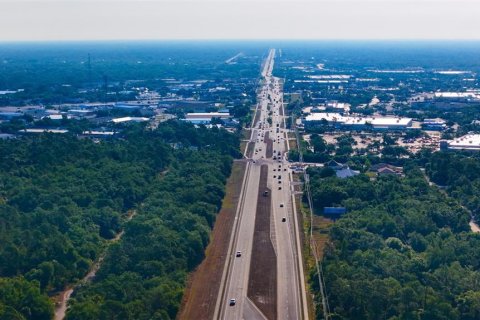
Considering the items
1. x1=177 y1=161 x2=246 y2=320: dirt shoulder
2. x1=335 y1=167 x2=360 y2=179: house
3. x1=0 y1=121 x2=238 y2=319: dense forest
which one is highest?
x1=0 y1=121 x2=238 y2=319: dense forest

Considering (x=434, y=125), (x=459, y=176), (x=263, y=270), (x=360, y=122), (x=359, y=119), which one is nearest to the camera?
(x=263, y=270)

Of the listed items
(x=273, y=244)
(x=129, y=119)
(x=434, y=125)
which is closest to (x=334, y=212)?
(x=273, y=244)

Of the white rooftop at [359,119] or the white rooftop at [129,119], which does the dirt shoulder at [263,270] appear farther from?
the white rooftop at [129,119]

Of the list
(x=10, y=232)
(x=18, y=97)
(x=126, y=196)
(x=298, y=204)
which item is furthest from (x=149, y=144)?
(x=18, y=97)

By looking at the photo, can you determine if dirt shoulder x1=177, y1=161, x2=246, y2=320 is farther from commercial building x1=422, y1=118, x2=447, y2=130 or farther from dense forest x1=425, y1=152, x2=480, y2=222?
commercial building x1=422, y1=118, x2=447, y2=130

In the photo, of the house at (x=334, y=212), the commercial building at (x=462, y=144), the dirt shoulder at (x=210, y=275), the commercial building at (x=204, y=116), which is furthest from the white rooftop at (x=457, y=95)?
the dirt shoulder at (x=210, y=275)

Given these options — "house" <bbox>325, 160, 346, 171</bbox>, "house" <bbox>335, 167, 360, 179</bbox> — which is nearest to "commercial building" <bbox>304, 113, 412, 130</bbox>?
"house" <bbox>325, 160, 346, 171</bbox>

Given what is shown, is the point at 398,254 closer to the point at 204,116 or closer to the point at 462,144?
the point at 462,144
